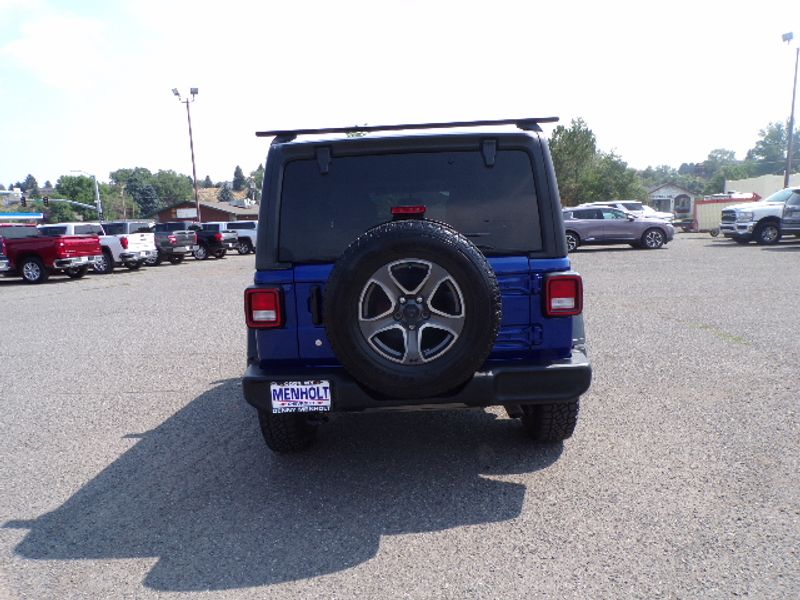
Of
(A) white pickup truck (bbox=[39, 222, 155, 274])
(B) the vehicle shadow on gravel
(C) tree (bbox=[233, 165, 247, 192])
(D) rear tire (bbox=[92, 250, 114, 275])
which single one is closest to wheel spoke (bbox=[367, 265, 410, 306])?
(B) the vehicle shadow on gravel

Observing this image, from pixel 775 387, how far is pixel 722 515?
273 centimetres

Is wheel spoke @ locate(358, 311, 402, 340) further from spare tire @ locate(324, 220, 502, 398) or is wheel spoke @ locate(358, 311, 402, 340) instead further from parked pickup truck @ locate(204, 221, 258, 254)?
parked pickup truck @ locate(204, 221, 258, 254)

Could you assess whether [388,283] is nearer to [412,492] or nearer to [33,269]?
[412,492]

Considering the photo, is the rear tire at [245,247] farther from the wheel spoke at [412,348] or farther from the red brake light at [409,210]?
the wheel spoke at [412,348]

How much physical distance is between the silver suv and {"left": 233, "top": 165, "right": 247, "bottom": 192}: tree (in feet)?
569

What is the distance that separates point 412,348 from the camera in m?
3.43

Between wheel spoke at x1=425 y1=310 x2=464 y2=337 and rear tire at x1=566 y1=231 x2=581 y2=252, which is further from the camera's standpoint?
rear tire at x1=566 y1=231 x2=581 y2=252

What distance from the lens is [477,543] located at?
3.19 metres

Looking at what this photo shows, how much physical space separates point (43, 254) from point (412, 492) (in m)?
19.2

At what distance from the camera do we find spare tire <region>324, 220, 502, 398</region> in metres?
3.33

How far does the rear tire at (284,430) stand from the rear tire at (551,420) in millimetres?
1520

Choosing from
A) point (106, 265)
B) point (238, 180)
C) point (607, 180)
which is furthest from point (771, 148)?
point (106, 265)

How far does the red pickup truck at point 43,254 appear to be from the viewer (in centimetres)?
1936

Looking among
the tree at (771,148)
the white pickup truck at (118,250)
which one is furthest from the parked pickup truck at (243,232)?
the tree at (771,148)
